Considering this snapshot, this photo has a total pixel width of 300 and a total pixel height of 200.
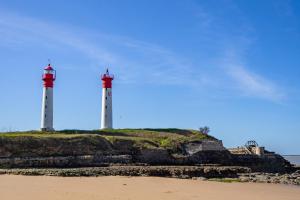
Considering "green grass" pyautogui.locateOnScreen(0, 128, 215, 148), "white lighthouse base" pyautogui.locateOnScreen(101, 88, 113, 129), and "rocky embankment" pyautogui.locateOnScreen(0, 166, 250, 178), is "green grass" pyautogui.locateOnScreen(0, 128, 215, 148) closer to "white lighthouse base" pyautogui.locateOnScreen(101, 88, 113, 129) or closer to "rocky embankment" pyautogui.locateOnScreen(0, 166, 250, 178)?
"white lighthouse base" pyautogui.locateOnScreen(101, 88, 113, 129)

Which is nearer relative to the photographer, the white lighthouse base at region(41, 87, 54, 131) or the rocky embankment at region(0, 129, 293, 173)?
the rocky embankment at region(0, 129, 293, 173)

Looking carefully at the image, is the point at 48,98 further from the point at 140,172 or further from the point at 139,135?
the point at 140,172

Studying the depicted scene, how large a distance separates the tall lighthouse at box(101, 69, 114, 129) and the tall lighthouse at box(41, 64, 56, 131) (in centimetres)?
593

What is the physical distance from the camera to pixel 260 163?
43250 millimetres

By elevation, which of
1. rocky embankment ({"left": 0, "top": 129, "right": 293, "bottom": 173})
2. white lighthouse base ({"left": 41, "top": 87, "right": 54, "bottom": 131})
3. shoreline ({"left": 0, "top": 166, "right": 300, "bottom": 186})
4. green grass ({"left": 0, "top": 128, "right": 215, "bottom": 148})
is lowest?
shoreline ({"left": 0, "top": 166, "right": 300, "bottom": 186})

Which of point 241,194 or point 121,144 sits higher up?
point 121,144

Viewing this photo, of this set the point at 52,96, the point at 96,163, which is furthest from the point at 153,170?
the point at 52,96

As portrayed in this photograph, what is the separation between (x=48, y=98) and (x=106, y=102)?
6.53m

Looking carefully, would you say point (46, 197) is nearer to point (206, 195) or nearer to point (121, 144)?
point (206, 195)

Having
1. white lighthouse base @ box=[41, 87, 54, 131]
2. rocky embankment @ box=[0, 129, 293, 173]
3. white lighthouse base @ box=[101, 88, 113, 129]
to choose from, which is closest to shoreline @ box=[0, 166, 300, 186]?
rocky embankment @ box=[0, 129, 293, 173]

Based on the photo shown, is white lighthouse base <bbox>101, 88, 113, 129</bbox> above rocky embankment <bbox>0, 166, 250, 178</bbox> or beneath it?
above

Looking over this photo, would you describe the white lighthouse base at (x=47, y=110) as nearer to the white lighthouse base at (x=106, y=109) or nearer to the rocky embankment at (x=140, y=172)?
the white lighthouse base at (x=106, y=109)

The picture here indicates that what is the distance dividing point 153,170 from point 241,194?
1034 centimetres

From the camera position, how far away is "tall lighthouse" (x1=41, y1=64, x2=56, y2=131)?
46.6 metres
